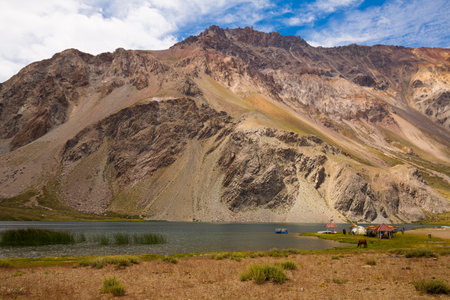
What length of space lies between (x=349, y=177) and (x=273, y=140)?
44278 millimetres

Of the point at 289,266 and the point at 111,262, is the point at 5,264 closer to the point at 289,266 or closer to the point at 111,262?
the point at 111,262

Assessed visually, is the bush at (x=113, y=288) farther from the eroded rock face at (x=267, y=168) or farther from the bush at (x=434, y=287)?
the eroded rock face at (x=267, y=168)

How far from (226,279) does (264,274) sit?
127 inches

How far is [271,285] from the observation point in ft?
69.3

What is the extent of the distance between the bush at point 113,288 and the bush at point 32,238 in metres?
42.2

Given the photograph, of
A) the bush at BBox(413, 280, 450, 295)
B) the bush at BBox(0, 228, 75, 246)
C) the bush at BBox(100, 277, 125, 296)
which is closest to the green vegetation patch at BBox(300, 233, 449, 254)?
the bush at BBox(413, 280, 450, 295)

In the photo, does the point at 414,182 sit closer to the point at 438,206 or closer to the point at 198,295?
the point at 438,206

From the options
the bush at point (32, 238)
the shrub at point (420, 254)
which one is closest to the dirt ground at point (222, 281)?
the shrub at point (420, 254)

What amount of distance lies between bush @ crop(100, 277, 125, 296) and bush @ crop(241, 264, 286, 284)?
8.10m

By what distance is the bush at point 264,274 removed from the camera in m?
22.0

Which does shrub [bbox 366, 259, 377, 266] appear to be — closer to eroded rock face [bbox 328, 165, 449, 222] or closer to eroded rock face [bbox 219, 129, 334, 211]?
eroded rock face [bbox 219, 129, 334, 211]

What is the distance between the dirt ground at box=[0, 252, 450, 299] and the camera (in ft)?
62.7

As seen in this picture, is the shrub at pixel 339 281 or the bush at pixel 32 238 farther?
the bush at pixel 32 238

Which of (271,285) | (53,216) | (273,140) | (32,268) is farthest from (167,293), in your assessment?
(273,140)
